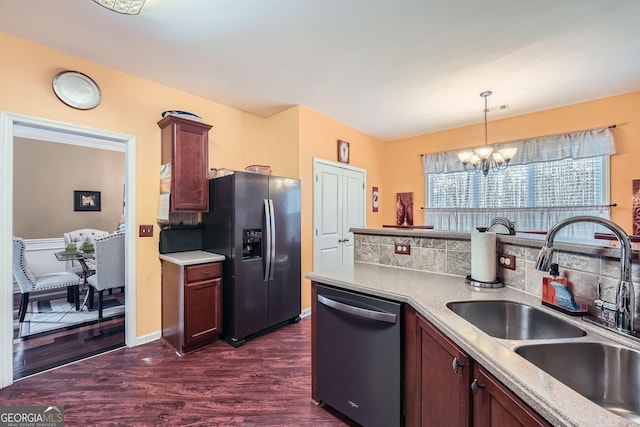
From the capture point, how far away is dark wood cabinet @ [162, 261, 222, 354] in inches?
99.2

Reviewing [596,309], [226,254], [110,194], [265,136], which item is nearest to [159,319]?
[226,254]

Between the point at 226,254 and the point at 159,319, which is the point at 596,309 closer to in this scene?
the point at 226,254

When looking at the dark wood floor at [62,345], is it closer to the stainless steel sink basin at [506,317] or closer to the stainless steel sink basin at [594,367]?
the stainless steel sink basin at [506,317]

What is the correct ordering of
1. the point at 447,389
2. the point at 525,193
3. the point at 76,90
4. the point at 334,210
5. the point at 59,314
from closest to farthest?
the point at 447,389 < the point at 76,90 < the point at 59,314 < the point at 525,193 < the point at 334,210

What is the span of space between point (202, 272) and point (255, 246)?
58 cm

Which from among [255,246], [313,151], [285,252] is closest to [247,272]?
[255,246]

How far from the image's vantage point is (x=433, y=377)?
1195 millimetres

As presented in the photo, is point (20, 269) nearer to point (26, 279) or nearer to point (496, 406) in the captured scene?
point (26, 279)

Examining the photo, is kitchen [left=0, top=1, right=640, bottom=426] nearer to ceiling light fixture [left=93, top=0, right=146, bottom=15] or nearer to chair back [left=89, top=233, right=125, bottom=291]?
chair back [left=89, top=233, right=125, bottom=291]

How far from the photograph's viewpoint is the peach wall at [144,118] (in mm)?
2180

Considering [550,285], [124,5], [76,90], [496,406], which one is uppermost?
[124,5]

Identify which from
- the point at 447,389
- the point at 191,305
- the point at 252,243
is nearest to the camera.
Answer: the point at 447,389

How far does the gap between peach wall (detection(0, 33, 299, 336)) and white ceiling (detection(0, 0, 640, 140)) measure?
13 cm

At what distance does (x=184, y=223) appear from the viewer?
10.0ft
